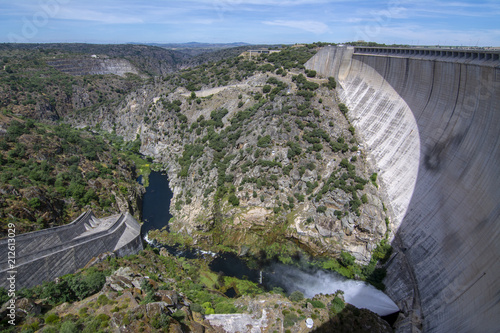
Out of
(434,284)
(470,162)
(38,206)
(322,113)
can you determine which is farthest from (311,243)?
(38,206)

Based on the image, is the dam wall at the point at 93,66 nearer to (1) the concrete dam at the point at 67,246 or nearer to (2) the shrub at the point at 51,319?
(1) the concrete dam at the point at 67,246

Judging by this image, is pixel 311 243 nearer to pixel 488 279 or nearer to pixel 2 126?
pixel 488 279

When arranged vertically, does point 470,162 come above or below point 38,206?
above

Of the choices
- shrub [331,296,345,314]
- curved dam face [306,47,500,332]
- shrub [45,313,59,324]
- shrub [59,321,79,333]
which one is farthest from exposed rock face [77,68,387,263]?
shrub [59,321,79,333]

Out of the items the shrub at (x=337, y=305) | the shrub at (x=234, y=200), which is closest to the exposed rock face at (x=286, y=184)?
the shrub at (x=234, y=200)

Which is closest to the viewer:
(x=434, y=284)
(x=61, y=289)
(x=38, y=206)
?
(x=61, y=289)

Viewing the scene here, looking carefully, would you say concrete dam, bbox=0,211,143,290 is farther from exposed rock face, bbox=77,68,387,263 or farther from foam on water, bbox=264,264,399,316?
foam on water, bbox=264,264,399,316
